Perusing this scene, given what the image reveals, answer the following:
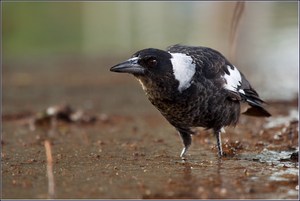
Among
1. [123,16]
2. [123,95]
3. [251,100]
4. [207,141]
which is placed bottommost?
[123,16]

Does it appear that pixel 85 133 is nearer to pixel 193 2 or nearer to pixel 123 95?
pixel 123 95

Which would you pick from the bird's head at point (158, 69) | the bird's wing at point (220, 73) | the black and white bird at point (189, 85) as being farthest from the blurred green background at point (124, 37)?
the bird's head at point (158, 69)

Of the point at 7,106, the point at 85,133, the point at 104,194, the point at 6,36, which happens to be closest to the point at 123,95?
the point at 7,106

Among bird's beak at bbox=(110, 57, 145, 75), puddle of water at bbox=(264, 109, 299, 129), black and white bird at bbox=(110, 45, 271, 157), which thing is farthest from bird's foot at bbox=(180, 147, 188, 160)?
puddle of water at bbox=(264, 109, 299, 129)

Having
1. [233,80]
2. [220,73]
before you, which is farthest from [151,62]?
[233,80]

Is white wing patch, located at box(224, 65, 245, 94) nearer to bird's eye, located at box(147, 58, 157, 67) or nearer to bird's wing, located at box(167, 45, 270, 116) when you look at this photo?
bird's wing, located at box(167, 45, 270, 116)

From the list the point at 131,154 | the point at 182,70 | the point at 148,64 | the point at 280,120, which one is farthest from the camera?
the point at 280,120

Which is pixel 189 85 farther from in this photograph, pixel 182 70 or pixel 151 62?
pixel 151 62
